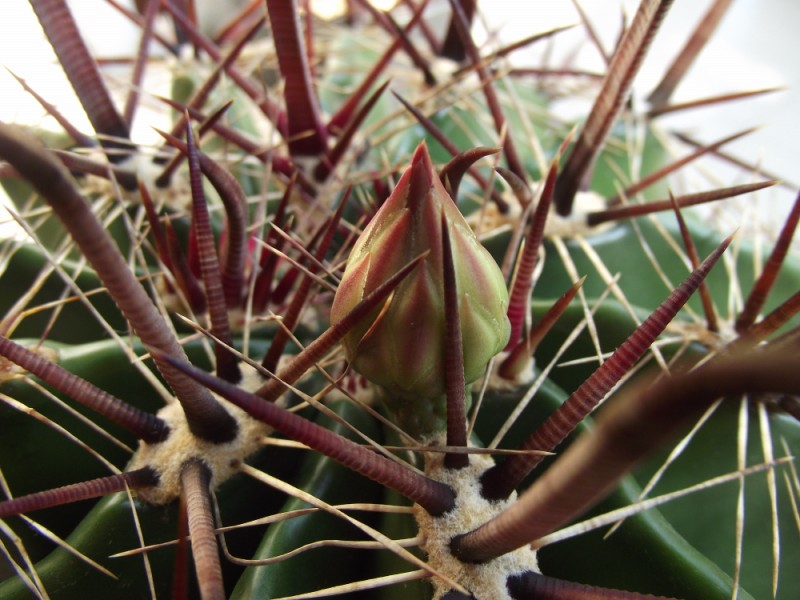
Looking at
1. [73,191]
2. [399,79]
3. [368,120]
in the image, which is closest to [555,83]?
[399,79]

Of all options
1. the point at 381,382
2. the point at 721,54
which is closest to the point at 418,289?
the point at 381,382

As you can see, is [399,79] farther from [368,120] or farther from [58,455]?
[58,455]

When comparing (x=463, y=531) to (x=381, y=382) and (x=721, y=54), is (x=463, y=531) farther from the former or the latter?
(x=721, y=54)

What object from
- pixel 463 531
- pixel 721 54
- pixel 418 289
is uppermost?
pixel 721 54

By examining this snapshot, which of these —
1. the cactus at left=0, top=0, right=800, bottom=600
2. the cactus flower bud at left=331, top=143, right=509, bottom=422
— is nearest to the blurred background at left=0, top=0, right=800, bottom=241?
the cactus at left=0, top=0, right=800, bottom=600

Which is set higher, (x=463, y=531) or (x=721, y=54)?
(x=721, y=54)

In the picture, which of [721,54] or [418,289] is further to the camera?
[721,54]

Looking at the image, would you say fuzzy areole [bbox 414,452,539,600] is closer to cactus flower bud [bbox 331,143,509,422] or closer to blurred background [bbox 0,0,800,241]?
cactus flower bud [bbox 331,143,509,422]
